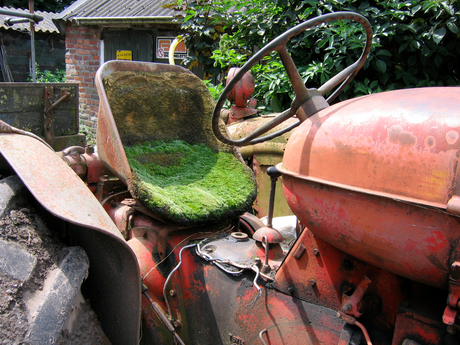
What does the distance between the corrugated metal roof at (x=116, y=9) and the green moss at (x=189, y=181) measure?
17.6 feet

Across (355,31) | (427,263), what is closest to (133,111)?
(427,263)

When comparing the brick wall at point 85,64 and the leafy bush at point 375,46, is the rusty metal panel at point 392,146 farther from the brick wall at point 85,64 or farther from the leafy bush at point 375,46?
the brick wall at point 85,64

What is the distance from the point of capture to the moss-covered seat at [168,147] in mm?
1716

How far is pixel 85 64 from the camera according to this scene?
8.09m

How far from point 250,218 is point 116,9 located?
7181 mm

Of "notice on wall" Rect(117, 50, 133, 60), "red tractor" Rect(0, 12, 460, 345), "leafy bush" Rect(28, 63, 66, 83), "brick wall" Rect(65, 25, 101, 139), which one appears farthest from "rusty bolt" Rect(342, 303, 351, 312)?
"leafy bush" Rect(28, 63, 66, 83)

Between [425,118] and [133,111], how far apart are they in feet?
4.79

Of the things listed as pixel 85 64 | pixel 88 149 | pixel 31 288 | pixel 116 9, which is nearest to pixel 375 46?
pixel 88 149

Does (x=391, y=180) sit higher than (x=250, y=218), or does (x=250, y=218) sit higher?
(x=391, y=180)

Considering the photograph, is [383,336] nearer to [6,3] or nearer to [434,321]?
[434,321]

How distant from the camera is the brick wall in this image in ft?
26.2

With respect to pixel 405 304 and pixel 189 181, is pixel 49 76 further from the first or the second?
pixel 405 304

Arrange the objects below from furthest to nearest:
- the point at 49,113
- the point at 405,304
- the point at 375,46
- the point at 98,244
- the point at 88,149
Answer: the point at 49,113 < the point at 375,46 < the point at 88,149 < the point at 98,244 < the point at 405,304

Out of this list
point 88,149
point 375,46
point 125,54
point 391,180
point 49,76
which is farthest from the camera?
point 49,76
